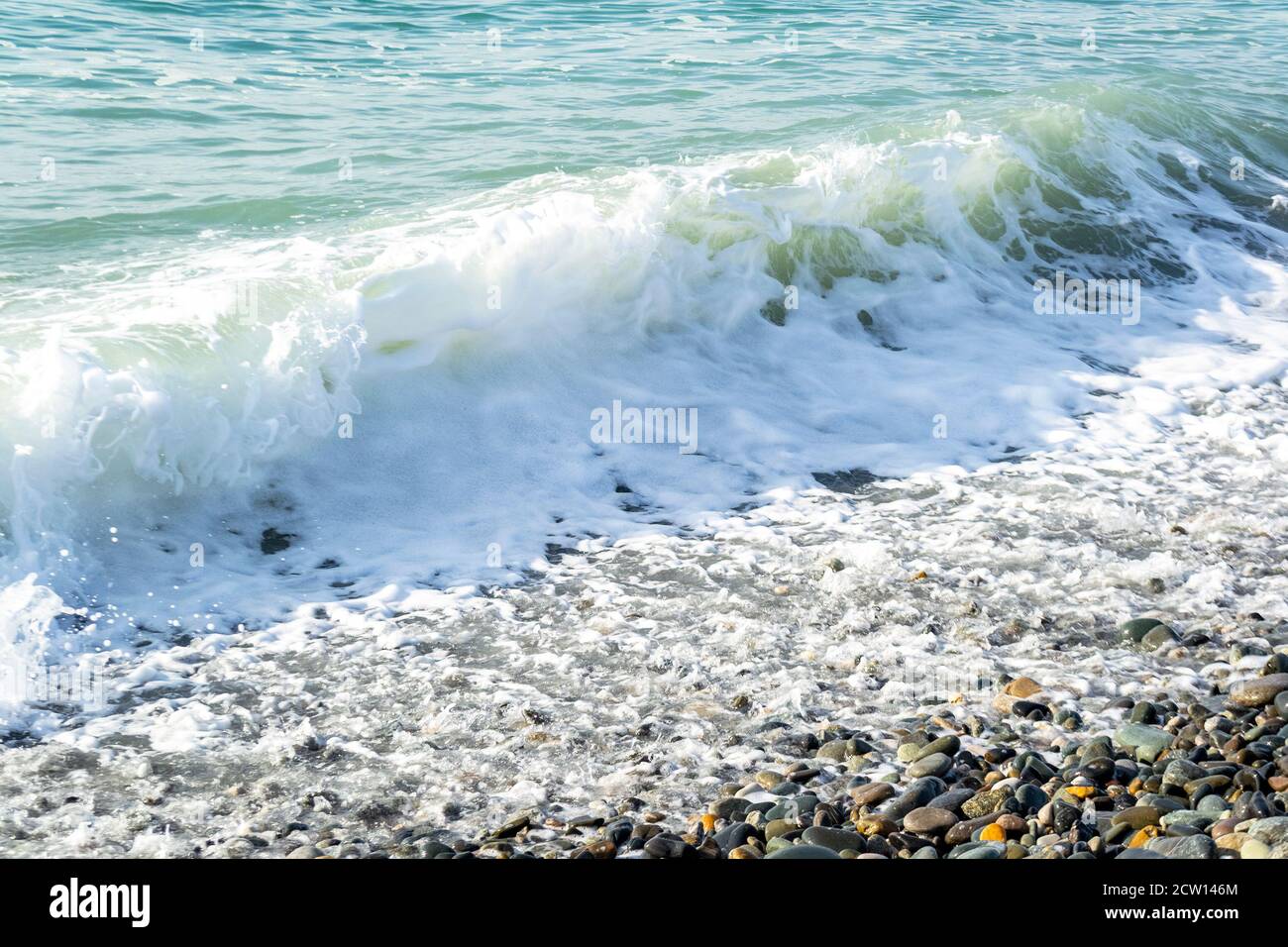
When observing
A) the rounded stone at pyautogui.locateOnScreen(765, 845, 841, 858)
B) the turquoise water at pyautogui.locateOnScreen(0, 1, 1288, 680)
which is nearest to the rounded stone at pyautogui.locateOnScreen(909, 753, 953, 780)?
the rounded stone at pyautogui.locateOnScreen(765, 845, 841, 858)

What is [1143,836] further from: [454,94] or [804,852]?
[454,94]

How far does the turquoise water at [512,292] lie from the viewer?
18.0 feet

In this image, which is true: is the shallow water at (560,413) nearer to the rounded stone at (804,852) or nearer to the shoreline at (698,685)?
the shoreline at (698,685)

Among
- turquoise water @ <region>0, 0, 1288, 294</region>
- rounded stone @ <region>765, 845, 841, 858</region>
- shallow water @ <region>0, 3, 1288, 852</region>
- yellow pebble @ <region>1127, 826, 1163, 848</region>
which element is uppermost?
Answer: turquoise water @ <region>0, 0, 1288, 294</region>

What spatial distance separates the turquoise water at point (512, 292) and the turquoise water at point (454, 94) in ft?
0.24

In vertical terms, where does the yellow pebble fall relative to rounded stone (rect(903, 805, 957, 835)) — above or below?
above

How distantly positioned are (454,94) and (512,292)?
257 inches

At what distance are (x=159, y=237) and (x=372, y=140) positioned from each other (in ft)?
10.8

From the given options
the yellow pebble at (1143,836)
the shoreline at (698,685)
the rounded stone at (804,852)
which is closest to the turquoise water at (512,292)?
the shoreline at (698,685)

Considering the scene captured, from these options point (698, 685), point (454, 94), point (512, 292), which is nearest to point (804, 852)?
point (698, 685)

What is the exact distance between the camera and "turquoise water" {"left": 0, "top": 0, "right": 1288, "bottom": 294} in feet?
29.9

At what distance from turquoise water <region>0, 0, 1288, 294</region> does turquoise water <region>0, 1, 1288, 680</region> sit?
0.07 meters

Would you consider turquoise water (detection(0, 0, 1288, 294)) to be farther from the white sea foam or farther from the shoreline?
the shoreline

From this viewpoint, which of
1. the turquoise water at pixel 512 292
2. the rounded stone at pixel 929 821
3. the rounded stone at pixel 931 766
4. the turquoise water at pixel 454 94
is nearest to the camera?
the rounded stone at pixel 929 821
